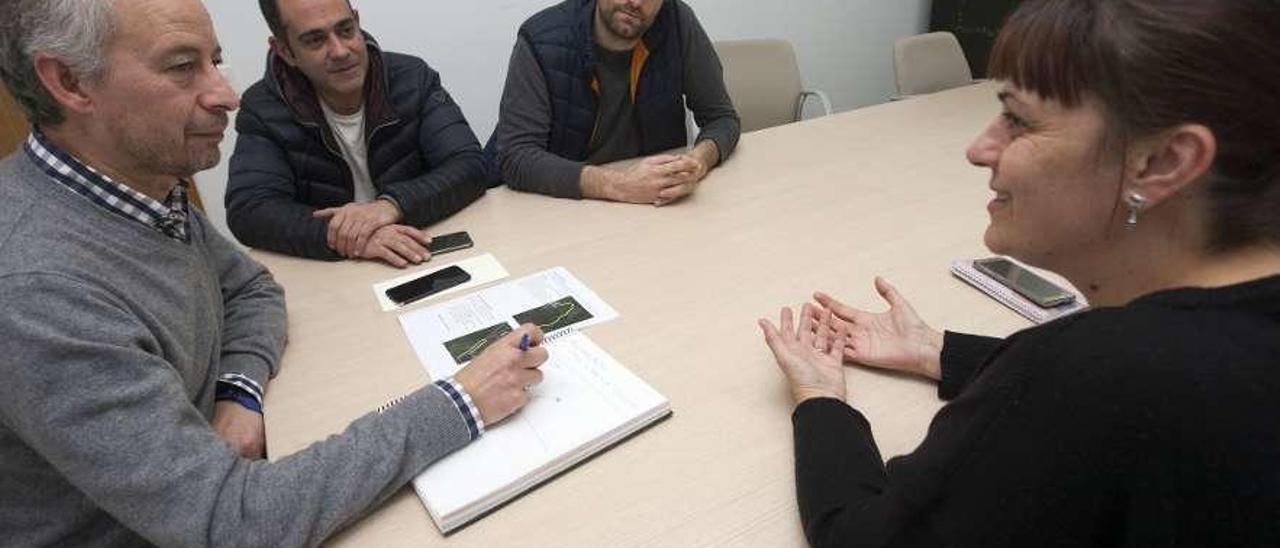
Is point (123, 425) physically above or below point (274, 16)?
below

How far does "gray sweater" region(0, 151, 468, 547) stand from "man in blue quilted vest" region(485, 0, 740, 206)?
0.90 m

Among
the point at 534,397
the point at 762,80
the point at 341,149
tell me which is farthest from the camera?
the point at 762,80

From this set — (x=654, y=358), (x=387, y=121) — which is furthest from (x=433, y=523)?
(x=387, y=121)

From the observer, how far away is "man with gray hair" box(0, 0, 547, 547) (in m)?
0.69

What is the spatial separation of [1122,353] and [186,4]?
1093mm

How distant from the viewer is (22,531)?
2.72 feet

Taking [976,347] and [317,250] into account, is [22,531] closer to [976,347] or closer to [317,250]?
[317,250]

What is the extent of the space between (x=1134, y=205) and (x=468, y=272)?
3.50 feet

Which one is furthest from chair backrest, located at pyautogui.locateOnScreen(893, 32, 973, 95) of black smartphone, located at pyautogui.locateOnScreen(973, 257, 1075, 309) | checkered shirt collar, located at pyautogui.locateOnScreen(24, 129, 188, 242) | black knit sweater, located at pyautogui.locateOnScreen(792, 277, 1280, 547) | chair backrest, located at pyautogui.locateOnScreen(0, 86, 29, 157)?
chair backrest, located at pyautogui.locateOnScreen(0, 86, 29, 157)

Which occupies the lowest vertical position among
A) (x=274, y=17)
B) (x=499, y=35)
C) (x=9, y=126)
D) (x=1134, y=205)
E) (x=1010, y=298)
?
(x=1010, y=298)

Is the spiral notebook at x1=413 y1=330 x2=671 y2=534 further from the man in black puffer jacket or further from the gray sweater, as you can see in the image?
the man in black puffer jacket

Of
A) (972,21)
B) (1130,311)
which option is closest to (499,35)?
(972,21)

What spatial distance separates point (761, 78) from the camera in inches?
107

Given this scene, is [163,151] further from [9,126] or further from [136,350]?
[9,126]
